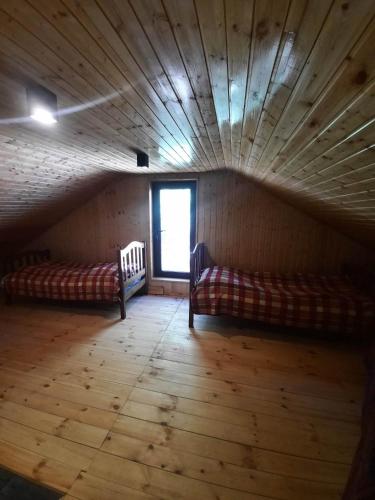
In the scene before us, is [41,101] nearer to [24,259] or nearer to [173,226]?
[173,226]

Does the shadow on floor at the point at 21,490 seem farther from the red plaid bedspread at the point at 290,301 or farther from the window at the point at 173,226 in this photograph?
the window at the point at 173,226

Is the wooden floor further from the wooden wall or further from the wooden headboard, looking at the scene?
the wooden headboard

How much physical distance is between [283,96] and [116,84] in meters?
0.67

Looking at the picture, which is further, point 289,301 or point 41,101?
point 289,301

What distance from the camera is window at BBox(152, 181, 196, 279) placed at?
138 inches

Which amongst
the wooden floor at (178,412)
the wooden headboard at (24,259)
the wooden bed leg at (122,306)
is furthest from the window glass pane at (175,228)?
the wooden headboard at (24,259)

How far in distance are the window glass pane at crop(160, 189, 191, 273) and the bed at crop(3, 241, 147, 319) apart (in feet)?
1.25

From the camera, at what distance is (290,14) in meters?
0.49

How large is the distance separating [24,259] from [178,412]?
3512mm

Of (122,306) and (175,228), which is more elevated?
(175,228)

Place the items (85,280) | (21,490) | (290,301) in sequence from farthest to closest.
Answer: (85,280), (290,301), (21,490)

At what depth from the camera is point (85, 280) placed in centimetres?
300

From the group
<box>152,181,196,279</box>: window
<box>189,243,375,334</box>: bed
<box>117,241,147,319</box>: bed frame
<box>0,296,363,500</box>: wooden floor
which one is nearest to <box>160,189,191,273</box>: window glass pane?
<box>152,181,196,279</box>: window

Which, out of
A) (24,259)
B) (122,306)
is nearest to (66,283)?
(122,306)
